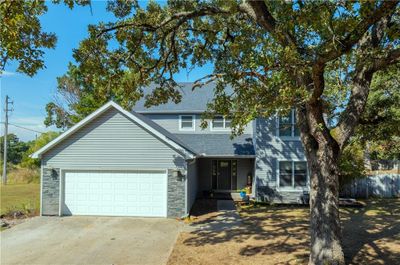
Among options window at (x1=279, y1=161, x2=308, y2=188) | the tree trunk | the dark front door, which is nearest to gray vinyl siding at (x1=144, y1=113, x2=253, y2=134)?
the dark front door

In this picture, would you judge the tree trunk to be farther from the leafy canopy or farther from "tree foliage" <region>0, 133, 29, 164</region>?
"tree foliage" <region>0, 133, 29, 164</region>

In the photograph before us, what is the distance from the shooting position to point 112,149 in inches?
571

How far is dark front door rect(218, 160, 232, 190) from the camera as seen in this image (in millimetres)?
21156

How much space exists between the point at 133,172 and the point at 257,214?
247 inches

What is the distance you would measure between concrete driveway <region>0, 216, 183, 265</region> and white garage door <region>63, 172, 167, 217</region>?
531 millimetres

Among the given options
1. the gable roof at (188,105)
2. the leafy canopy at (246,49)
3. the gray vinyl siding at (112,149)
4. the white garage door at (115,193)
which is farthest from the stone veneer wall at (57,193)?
the gable roof at (188,105)

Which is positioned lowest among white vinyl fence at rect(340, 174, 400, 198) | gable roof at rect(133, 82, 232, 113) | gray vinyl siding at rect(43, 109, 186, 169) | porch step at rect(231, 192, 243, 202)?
porch step at rect(231, 192, 243, 202)

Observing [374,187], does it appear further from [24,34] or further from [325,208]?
[24,34]

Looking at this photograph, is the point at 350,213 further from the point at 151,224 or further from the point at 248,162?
the point at 151,224

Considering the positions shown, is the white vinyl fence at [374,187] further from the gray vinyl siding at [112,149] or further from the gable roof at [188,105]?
the gray vinyl siding at [112,149]

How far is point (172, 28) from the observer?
949cm

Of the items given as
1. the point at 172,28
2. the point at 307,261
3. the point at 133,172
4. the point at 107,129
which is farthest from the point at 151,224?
the point at 172,28

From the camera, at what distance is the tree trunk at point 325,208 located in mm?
7652

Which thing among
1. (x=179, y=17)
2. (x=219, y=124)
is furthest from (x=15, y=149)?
(x=179, y=17)
